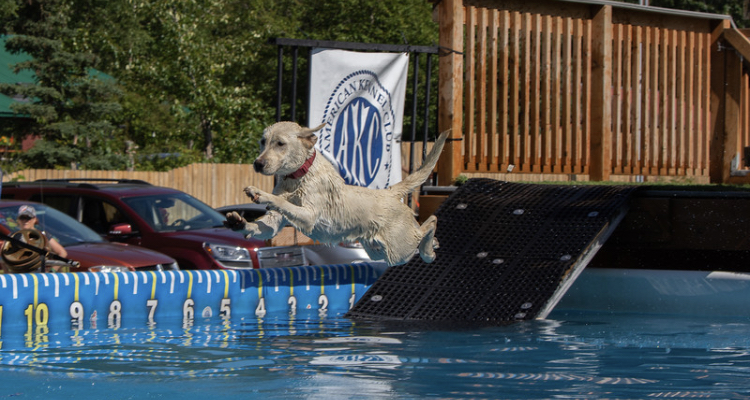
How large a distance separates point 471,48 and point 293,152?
5359 millimetres

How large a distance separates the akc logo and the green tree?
50.8 feet

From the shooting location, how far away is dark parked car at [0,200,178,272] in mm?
9523

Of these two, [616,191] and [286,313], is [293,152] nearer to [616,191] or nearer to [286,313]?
[286,313]

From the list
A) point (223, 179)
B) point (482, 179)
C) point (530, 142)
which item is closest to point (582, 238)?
point (482, 179)

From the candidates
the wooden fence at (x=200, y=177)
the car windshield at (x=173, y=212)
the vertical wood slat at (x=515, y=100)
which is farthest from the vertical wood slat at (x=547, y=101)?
the wooden fence at (x=200, y=177)

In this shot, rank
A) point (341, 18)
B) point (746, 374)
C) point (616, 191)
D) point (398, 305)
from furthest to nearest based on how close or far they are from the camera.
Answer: point (341, 18) → point (616, 191) → point (398, 305) → point (746, 374)

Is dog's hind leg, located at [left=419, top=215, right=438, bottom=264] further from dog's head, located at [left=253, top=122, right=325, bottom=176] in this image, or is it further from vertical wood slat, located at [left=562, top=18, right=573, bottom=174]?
vertical wood slat, located at [left=562, top=18, right=573, bottom=174]

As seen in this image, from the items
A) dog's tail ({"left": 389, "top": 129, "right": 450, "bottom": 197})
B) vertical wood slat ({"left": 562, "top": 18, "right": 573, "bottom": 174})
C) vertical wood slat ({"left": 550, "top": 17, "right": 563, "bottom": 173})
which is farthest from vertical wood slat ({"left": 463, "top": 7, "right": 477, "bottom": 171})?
dog's tail ({"left": 389, "top": 129, "right": 450, "bottom": 197})

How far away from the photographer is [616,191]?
32.3ft

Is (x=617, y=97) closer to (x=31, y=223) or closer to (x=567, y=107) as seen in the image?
(x=567, y=107)

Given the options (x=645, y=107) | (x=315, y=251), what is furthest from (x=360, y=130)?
(x=645, y=107)

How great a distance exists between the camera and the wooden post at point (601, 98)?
11.9 m

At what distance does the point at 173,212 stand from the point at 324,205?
6.26m

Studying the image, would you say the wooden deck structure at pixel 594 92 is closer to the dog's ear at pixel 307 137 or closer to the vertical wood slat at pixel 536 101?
the vertical wood slat at pixel 536 101
